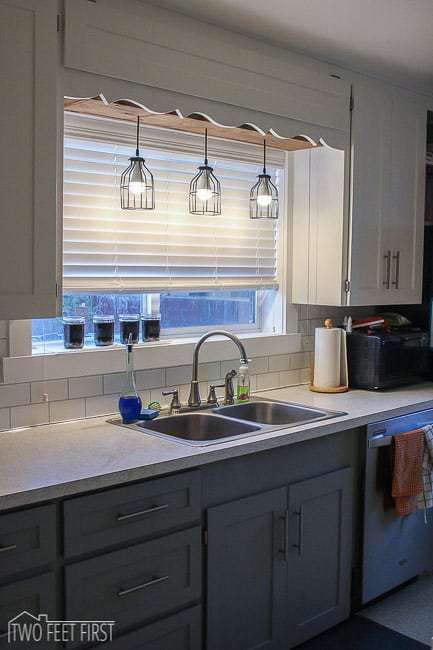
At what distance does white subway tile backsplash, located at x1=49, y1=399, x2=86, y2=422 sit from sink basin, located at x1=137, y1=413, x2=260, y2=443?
30 centimetres

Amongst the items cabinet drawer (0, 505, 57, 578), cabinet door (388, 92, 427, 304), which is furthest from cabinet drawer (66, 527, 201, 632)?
cabinet door (388, 92, 427, 304)

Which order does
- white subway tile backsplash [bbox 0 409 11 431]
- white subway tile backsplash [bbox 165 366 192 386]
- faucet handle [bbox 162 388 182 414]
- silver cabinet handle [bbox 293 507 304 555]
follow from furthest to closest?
white subway tile backsplash [bbox 165 366 192 386] → faucet handle [bbox 162 388 182 414] → silver cabinet handle [bbox 293 507 304 555] → white subway tile backsplash [bbox 0 409 11 431]

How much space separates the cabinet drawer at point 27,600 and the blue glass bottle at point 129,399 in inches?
32.4

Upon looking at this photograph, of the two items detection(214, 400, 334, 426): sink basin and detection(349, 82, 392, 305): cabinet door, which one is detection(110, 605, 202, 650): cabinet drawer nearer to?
detection(214, 400, 334, 426): sink basin

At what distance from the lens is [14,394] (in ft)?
8.46

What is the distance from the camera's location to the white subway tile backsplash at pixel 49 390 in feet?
8.64

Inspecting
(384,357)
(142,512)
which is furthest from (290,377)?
(142,512)

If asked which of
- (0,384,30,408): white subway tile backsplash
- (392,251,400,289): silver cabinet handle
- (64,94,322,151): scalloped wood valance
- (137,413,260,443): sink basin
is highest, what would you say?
(64,94,322,151): scalloped wood valance

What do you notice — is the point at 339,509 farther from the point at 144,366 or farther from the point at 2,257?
the point at 2,257

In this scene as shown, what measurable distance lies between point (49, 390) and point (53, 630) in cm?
95

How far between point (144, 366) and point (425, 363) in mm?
1601

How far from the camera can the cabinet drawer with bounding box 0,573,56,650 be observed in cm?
187

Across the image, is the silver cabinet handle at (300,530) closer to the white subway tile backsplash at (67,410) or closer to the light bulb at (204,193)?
the white subway tile backsplash at (67,410)

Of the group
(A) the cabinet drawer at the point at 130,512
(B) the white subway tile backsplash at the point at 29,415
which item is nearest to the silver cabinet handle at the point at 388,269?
(A) the cabinet drawer at the point at 130,512
